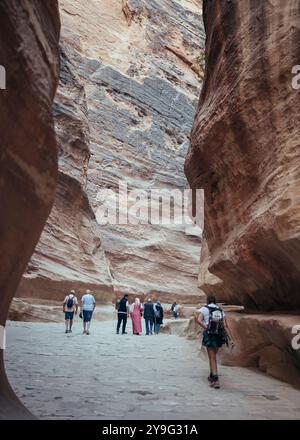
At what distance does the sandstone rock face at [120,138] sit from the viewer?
22.3 metres

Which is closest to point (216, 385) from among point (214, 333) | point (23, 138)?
point (214, 333)

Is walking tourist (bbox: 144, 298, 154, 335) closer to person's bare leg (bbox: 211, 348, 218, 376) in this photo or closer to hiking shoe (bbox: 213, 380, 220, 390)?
person's bare leg (bbox: 211, 348, 218, 376)

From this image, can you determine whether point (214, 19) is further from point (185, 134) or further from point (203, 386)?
point (185, 134)

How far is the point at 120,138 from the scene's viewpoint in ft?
135

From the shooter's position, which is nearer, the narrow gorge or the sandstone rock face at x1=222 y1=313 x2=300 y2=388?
the narrow gorge

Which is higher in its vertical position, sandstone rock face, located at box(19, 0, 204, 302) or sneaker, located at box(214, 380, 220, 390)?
sandstone rock face, located at box(19, 0, 204, 302)

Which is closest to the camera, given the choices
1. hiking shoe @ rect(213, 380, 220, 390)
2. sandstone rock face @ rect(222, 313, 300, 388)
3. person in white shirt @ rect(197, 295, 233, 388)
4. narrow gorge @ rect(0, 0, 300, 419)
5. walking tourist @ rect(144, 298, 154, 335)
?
narrow gorge @ rect(0, 0, 300, 419)

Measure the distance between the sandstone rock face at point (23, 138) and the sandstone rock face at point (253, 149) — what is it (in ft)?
11.1

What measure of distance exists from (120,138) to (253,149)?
34.8 metres

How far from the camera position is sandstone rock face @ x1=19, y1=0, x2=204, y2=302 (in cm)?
2230

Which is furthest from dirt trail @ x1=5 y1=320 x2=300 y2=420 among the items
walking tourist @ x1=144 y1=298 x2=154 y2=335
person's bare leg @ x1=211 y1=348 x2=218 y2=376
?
walking tourist @ x1=144 y1=298 x2=154 y2=335

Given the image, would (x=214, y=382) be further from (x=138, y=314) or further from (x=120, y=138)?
(x=120, y=138)

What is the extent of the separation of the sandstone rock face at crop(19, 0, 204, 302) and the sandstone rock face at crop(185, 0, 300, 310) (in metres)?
11.5

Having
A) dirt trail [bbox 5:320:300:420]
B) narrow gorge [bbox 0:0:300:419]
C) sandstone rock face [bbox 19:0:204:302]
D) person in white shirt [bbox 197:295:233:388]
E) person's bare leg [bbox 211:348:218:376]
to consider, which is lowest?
dirt trail [bbox 5:320:300:420]
